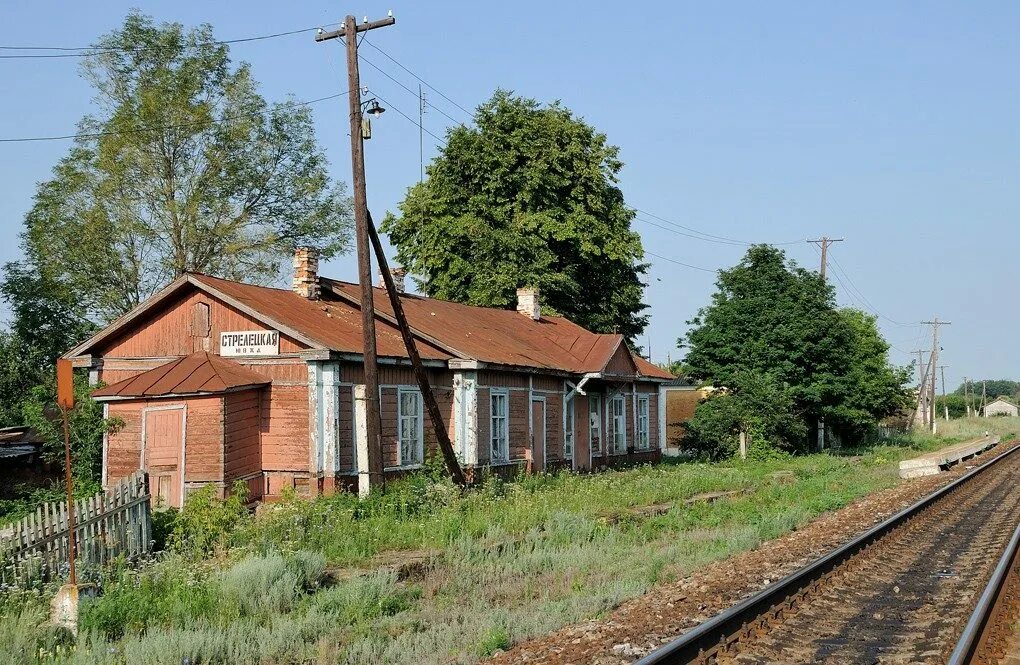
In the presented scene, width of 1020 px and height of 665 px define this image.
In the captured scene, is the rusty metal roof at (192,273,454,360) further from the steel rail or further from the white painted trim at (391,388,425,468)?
the steel rail

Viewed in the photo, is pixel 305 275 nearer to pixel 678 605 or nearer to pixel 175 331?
pixel 175 331

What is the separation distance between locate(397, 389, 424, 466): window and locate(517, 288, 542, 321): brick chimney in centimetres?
1266

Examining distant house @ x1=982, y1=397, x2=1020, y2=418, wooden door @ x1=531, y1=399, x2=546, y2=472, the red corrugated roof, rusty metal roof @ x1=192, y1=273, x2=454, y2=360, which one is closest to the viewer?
rusty metal roof @ x1=192, y1=273, x2=454, y2=360

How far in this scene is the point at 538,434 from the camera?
2744 centimetres

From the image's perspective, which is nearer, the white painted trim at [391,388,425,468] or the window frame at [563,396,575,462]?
the white painted trim at [391,388,425,468]

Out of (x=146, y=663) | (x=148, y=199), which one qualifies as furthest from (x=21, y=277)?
(x=146, y=663)

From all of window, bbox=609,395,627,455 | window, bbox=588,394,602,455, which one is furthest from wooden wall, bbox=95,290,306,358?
window, bbox=609,395,627,455

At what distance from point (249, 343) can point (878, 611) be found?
14.6 m

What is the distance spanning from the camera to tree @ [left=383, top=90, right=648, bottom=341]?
138 feet

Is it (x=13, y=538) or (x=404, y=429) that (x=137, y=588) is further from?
(x=404, y=429)

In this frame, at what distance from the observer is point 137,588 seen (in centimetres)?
1127

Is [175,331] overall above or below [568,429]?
above

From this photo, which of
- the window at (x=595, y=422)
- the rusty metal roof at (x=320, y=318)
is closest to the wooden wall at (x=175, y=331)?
the rusty metal roof at (x=320, y=318)

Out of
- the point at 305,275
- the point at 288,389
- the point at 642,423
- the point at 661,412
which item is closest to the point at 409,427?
the point at 288,389
